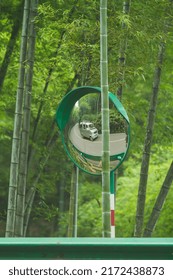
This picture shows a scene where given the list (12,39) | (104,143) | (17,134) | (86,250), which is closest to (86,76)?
(17,134)

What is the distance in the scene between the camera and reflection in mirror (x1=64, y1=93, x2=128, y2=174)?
566 cm

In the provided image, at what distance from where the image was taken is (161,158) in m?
17.1

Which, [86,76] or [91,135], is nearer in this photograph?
[91,135]

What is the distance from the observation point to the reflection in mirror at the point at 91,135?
566 centimetres

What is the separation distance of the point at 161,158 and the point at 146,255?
15625mm

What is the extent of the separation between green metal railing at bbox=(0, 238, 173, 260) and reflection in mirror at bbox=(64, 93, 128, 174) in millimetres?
3957

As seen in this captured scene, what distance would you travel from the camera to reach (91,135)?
229 inches

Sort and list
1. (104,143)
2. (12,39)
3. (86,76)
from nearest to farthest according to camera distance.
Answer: (104,143) < (86,76) < (12,39)

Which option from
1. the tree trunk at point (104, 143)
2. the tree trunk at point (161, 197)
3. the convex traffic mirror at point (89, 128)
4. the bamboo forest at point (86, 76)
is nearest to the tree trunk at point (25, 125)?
the bamboo forest at point (86, 76)

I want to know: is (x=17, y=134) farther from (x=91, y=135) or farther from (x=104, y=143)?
(x=104, y=143)

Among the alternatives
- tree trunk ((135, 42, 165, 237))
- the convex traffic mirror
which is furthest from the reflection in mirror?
tree trunk ((135, 42, 165, 237))

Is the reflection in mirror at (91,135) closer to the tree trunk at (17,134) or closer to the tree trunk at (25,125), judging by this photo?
the tree trunk at (17,134)

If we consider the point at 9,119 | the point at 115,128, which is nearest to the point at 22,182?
the point at 115,128

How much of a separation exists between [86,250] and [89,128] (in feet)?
14.5
